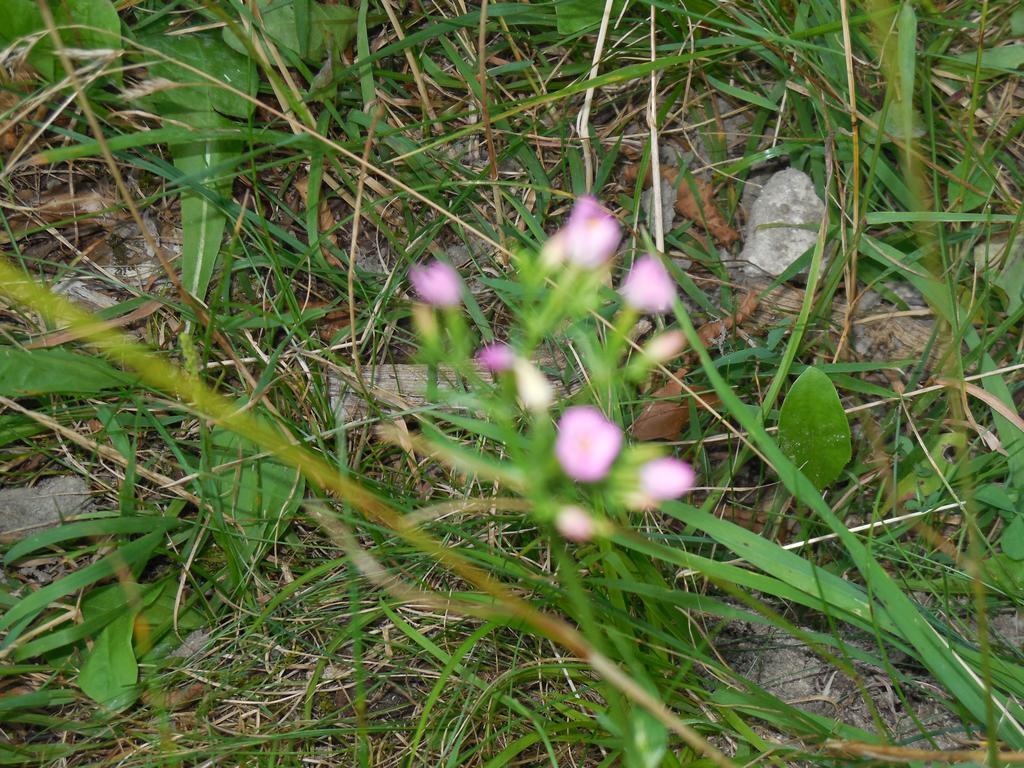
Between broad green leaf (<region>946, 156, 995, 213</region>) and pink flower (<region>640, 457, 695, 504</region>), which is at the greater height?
pink flower (<region>640, 457, 695, 504</region>)

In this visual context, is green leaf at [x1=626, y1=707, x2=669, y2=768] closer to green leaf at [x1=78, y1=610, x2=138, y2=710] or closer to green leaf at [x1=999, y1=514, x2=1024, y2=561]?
green leaf at [x1=999, y1=514, x2=1024, y2=561]

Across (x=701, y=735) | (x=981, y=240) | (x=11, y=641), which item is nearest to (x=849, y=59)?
(x=981, y=240)

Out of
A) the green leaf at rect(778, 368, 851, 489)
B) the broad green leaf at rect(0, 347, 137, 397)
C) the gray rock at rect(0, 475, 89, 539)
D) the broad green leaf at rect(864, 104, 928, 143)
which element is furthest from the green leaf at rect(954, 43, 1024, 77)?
the gray rock at rect(0, 475, 89, 539)

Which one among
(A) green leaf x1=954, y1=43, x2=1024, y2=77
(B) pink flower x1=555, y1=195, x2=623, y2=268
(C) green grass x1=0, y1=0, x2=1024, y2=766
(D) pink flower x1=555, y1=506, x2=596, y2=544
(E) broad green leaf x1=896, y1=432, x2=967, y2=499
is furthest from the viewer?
(A) green leaf x1=954, y1=43, x2=1024, y2=77

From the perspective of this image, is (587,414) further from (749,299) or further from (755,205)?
(755,205)

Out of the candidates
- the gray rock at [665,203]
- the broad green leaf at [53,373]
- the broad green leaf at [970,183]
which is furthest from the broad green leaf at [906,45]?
the broad green leaf at [53,373]

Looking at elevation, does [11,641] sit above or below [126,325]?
below
